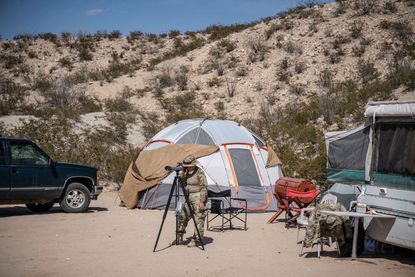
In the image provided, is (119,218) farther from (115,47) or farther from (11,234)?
(115,47)

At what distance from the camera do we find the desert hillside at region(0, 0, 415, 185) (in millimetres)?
22391

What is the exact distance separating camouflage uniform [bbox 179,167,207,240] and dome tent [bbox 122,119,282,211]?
13.1 ft

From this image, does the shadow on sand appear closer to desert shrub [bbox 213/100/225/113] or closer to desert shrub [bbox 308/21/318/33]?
desert shrub [bbox 213/100/225/113]

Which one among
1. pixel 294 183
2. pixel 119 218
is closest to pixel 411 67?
pixel 294 183

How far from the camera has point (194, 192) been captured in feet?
30.6

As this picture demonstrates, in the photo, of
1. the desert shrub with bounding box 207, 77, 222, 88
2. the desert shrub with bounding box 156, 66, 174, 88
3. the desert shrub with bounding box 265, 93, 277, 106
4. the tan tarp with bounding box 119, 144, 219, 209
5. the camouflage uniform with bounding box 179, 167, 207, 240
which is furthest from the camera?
the desert shrub with bounding box 156, 66, 174, 88

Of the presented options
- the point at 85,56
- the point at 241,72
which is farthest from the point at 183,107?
the point at 85,56

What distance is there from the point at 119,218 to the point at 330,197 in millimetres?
5552

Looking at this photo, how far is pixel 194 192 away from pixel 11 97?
21.8m

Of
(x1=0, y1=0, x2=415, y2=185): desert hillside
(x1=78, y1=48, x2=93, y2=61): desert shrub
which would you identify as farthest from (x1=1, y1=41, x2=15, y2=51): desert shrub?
(x1=78, y1=48, x2=93, y2=61): desert shrub

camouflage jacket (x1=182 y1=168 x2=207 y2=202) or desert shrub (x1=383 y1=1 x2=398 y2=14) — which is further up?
desert shrub (x1=383 y1=1 x2=398 y2=14)

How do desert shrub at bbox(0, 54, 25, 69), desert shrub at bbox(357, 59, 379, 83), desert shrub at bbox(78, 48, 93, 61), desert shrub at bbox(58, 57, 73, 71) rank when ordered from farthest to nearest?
desert shrub at bbox(78, 48, 93, 61) → desert shrub at bbox(58, 57, 73, 71) → desert shrub at bbox(0, 54, 25, 69) → desert shrub at bbox(357, 59, 379, 83)

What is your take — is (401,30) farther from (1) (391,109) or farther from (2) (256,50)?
(1) (391,109)

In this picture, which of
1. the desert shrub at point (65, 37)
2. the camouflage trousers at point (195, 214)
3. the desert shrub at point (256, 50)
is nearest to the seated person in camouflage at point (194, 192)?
the camouflage trousers at point (195, 214)
